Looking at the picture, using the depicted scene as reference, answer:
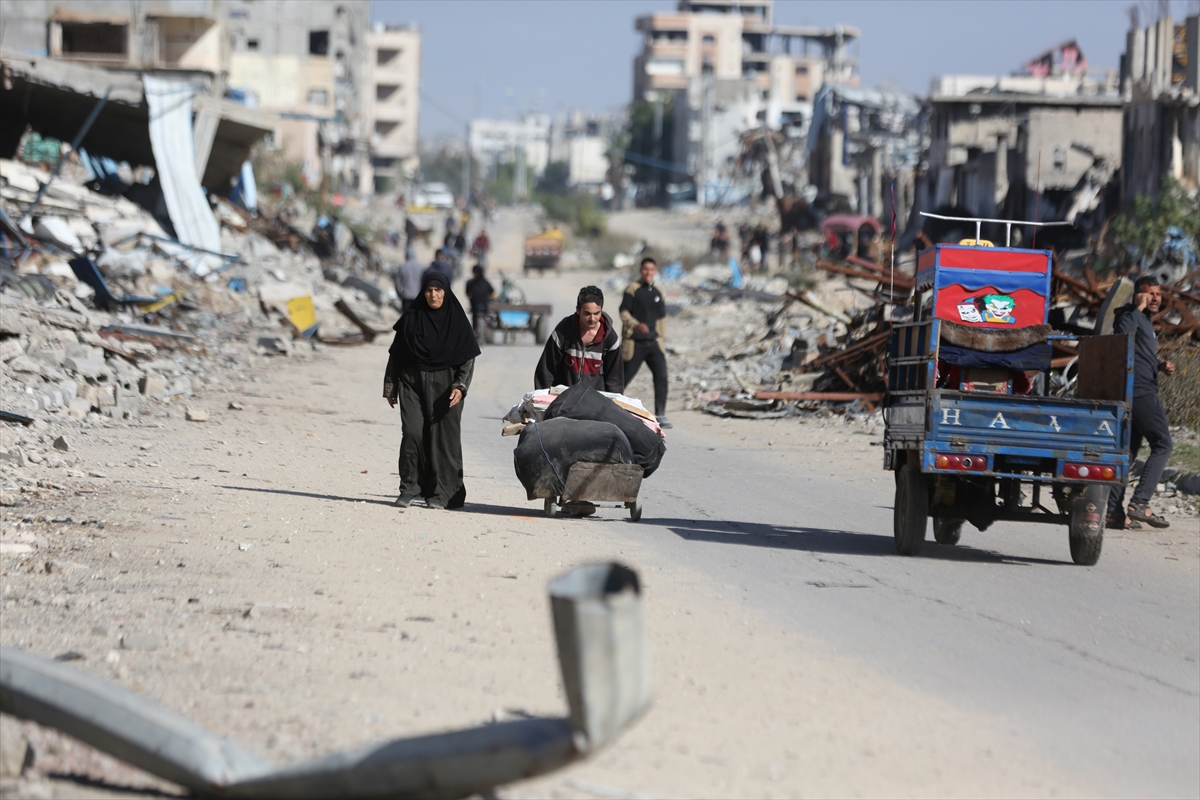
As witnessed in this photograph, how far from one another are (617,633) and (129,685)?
254 centimetres

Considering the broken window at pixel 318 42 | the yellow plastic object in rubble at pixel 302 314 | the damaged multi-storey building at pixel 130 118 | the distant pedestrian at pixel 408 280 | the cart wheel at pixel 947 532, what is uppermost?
the broken window at pixel 318 42

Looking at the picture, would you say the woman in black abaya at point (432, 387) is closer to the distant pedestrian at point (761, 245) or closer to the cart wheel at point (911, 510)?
the cart wheel at point (911, 510)

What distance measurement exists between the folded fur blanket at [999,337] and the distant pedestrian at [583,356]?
2.45 meters

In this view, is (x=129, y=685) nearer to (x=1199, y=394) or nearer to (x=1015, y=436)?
(x=1015, y=436)

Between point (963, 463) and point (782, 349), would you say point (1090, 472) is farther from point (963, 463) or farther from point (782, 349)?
point (782, 349)

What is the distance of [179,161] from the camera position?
28969mm

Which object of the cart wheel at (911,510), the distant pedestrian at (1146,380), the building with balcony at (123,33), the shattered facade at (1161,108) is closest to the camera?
the cart wheel at (911,510)

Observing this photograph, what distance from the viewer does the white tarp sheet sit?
28062 mm

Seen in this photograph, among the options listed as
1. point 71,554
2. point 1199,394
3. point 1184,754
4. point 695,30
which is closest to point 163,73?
point 1199,394

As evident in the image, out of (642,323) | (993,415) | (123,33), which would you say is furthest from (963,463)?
(123,33)

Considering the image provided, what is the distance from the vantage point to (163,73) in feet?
142

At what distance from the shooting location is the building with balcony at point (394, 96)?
12188cm

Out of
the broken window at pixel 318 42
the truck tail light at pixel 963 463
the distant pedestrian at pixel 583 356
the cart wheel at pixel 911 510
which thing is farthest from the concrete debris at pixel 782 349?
the broken window at pixel 318 42

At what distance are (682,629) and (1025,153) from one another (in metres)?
34.6
